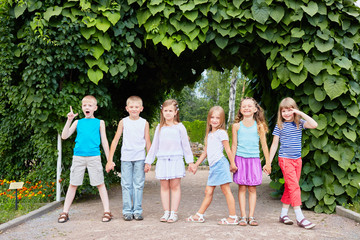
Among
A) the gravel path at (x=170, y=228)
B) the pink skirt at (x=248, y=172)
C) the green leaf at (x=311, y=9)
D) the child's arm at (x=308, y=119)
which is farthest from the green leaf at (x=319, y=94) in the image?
the gravel path at (x=170, y=228)

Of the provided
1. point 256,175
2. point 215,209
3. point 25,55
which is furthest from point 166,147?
point 25,55

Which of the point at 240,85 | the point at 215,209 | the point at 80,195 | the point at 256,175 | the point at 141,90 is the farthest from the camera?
the point at 240,85

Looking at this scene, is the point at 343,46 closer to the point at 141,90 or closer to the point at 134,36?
the point at 134,36

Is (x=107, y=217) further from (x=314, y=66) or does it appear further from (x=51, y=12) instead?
(x=314, y=66)

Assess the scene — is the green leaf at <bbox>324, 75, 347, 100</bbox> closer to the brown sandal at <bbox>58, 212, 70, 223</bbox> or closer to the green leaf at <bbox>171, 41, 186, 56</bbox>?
the green leaf at <bbox>171, 41, 186, 56</bbox>

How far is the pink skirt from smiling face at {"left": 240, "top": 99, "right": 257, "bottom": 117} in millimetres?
573

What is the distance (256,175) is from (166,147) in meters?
1.19

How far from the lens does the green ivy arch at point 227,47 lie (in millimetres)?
4590

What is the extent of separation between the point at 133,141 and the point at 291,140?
6.77ft

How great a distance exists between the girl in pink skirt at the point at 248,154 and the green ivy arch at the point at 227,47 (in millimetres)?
1026

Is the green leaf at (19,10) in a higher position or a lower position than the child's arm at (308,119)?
higher

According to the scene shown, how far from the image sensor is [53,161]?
524cm

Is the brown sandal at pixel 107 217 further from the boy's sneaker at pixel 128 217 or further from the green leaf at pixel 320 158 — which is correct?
the green leaf at pixel 320 158

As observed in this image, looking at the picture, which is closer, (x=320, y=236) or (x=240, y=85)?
(x=320, y=236)
